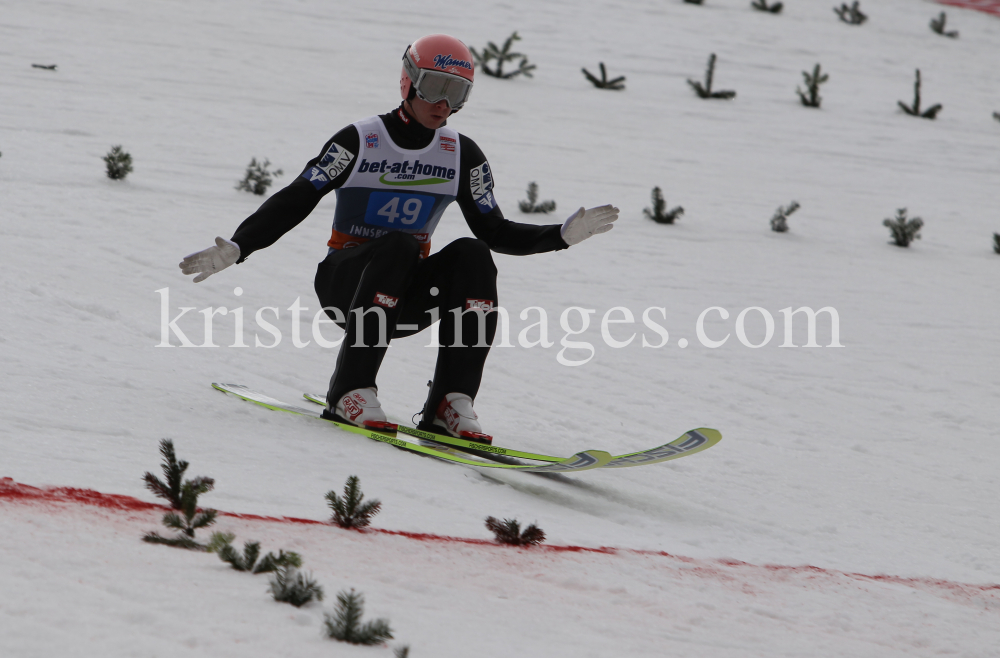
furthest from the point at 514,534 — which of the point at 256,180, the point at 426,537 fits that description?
the point at 256,180

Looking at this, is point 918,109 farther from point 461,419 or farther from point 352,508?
point 352,508

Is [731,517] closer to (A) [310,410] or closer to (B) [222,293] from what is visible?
(A) [310,410]

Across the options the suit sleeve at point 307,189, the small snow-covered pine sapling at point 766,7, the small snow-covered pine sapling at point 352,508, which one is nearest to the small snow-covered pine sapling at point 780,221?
the suit sleeve at point 307,189

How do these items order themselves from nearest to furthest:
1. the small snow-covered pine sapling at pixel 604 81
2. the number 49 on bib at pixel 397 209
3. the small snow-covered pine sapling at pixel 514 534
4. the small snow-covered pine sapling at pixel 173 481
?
the small snow-covered pine sapling at pixel 173 481 < the small snow-covered pine sapling at pixel 514 534 < the number 49 on bib at pixel 397 209 < the small snow-covered pine sapling at pixel 604 81

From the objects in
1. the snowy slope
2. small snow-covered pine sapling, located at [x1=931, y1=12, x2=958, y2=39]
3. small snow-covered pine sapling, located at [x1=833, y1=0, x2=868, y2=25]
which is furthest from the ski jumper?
small snow-covered pine sapling, located at [x1=931, y1=12, x2=958, y2=39]

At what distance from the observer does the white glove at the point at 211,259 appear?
12.5 ft

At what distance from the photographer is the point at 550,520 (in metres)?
3.62

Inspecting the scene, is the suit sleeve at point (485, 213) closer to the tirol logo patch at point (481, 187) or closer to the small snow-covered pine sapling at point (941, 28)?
the tirol logo patch at point (481, 187)

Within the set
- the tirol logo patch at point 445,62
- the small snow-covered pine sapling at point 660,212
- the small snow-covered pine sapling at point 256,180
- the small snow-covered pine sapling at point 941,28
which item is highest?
the small snow-covered pine sapling at point 941,28

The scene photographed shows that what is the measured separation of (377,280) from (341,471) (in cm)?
86

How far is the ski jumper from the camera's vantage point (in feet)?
13.6

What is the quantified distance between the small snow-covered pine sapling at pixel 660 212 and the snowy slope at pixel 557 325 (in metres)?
0.21

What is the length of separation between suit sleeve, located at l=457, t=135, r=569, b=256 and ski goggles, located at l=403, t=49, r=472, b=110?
252 mm

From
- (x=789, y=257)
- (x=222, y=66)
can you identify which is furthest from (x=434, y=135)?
(x=222, y=66)
